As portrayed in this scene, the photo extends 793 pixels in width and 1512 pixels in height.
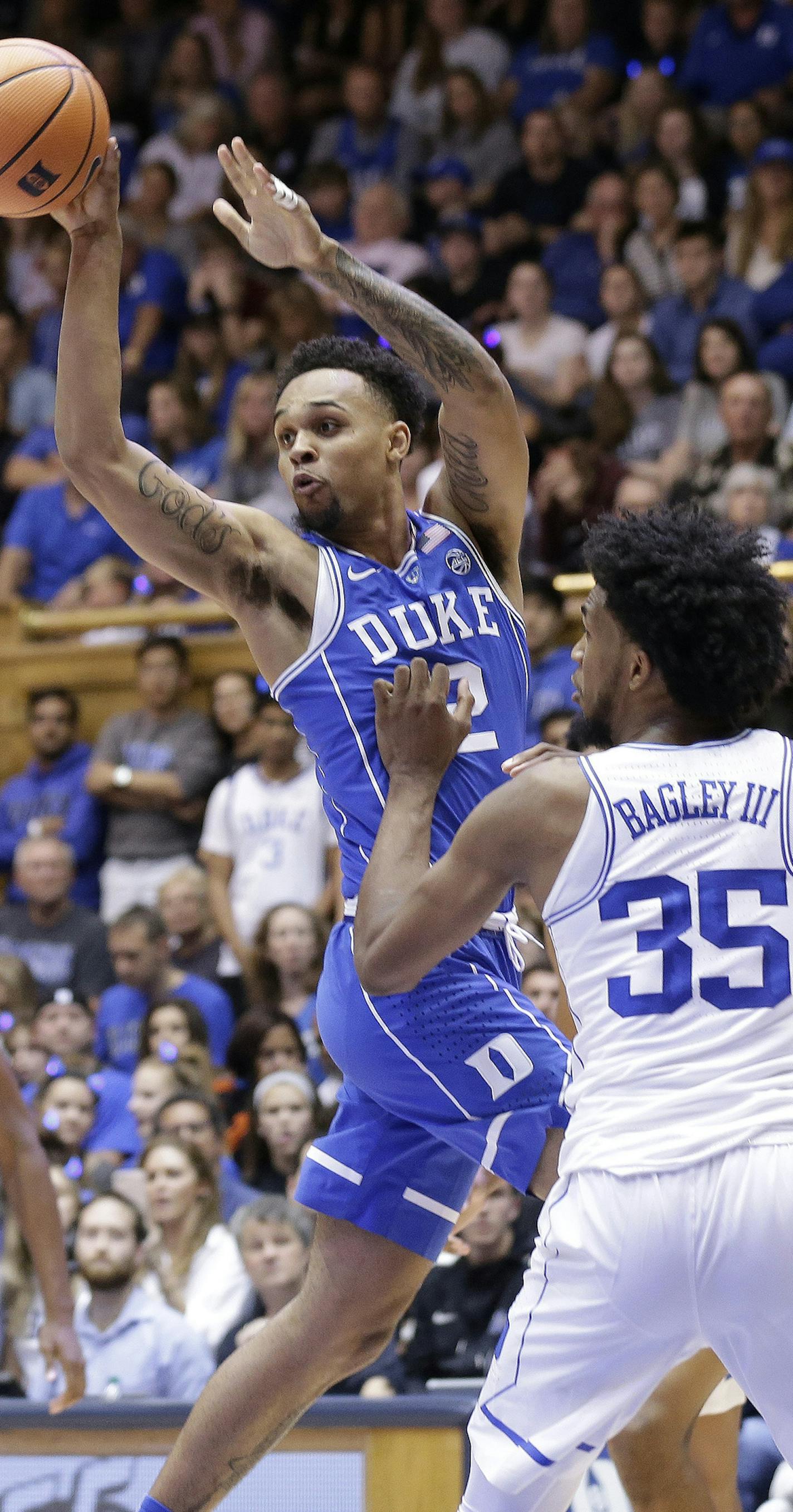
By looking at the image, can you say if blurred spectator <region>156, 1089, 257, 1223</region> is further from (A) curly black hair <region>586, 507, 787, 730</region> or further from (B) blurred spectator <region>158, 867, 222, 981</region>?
(A) curly black hair <region>586, 507, 787, 730</region>

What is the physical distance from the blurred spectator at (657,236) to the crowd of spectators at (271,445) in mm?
17

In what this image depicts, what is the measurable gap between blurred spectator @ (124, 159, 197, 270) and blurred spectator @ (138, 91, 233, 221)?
0.46ft

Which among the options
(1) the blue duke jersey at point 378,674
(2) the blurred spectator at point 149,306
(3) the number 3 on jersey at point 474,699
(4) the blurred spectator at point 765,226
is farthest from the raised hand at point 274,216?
(2) the blurred spectator at point 149,306

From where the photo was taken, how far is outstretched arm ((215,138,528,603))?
363 cm

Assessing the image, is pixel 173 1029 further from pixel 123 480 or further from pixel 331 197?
pixel 331 197

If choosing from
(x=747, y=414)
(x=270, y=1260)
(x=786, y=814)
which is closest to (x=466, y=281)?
(x=747, y=414)

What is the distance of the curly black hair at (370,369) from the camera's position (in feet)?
12.4

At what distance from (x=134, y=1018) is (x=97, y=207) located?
4.74m

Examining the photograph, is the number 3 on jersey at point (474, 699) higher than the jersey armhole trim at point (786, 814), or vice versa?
the jersey armhole trim at point (786, 814)

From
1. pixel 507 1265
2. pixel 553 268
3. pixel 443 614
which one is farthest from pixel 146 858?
pixel 443 614

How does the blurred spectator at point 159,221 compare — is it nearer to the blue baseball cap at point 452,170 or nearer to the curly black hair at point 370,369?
the blue baseball cap at point 452,170

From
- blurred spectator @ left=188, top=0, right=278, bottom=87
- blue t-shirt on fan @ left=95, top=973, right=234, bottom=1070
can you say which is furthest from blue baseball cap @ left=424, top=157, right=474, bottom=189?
blue t-shirt on fan @ left=95, top=973, right=234, bottom=1070

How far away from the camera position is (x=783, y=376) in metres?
8.58

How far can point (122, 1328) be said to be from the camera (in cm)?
583
